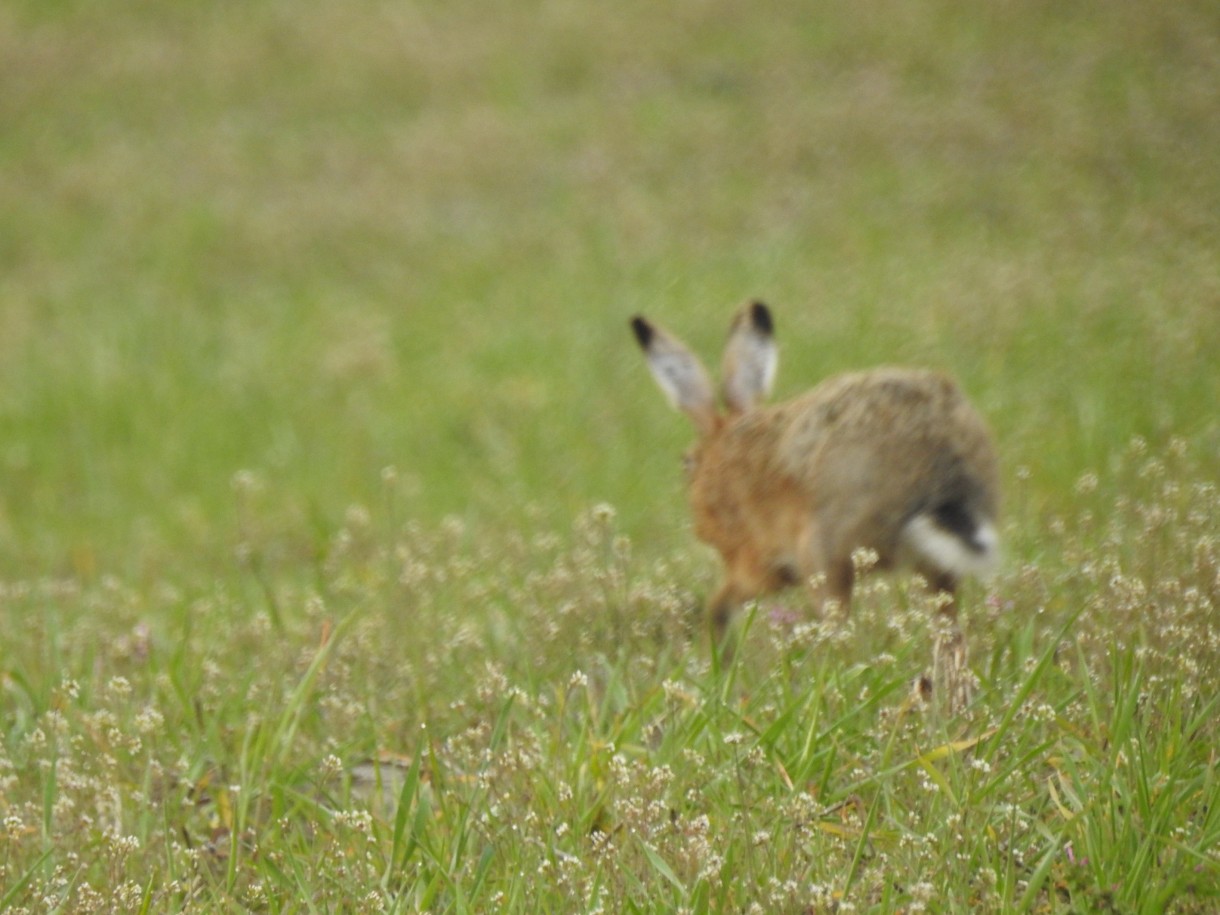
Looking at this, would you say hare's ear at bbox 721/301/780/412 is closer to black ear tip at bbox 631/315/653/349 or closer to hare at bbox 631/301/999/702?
black ear tip at bbox 631/315/653/349

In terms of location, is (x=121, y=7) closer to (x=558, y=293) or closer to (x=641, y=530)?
(x=558, y=293)

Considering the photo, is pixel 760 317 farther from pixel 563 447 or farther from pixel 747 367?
pixel 563 447

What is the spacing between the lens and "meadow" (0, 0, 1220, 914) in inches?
114

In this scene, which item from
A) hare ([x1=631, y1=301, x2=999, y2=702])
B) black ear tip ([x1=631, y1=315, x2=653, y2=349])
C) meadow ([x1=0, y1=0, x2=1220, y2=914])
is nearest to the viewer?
meadow ([x1=0, y1=0, x2=1220, y2=914])

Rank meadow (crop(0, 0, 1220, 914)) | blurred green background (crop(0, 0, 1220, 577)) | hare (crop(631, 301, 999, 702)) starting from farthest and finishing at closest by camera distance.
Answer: blurred green background (crop(0, 0, 1220, 577)), hare (crop(631, 301, 999, 702)), meadow (crop(0, 0, 1220, 914))

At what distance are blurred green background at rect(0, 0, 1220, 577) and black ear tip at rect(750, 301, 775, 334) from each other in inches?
39.0

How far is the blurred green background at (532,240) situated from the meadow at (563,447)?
0.05m

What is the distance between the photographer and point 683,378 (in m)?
5.91

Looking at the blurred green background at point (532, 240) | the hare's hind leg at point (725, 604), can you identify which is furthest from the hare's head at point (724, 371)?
the hare's hind leg at point (725, 604)

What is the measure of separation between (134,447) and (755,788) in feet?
25.7

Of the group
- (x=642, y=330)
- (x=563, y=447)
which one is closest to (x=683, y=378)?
(x=642, y=330)

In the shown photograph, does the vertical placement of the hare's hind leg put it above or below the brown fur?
below

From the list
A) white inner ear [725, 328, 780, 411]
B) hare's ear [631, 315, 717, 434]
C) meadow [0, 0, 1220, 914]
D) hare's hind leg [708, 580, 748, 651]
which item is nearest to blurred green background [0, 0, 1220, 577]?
meadow [0, 0, 1220, 914]

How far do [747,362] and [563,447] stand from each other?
8.65 feet
